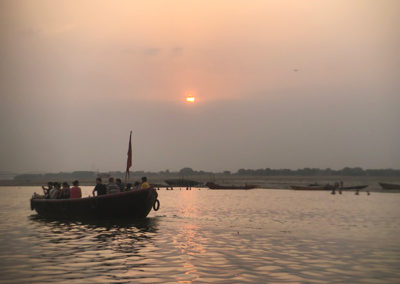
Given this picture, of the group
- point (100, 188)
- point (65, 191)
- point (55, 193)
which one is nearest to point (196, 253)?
point (100, 188)

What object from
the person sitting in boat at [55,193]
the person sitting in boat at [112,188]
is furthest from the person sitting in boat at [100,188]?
the person sitting in boat at [55,193]

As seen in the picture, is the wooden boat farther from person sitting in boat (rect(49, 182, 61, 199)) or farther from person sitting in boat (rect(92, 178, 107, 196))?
person sitting in boat (rect(49, 182, 61, 199))

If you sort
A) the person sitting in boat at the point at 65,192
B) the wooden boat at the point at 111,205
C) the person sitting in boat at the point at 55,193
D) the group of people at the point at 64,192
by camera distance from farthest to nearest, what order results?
1. the person sitting in boat at the point at 55,193
2. the person sitting in boat at the point at 65,192
3. the group of people at the point at 64,192
4. the wooden boat at the point at 111,205

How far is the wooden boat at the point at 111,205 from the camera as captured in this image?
86.6 ft

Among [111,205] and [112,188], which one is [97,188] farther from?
[111,205]

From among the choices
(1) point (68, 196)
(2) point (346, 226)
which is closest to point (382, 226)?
(2) point (346, 226)

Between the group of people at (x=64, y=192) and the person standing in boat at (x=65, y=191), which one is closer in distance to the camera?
the group of people at (x=64, y=192)

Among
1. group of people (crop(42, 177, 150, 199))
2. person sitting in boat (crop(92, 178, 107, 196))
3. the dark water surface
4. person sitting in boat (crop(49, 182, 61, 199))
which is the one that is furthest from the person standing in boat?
the dark water surface

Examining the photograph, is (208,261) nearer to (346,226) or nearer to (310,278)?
(310,278)

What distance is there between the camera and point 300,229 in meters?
25.2

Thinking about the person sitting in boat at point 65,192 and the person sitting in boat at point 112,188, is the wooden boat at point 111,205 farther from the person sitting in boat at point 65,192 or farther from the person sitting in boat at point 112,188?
the person sitting in boat at point 112,188

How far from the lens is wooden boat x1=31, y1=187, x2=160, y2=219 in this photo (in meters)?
26.4

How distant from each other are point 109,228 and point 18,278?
39.4ft

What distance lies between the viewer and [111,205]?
26.4 metres
